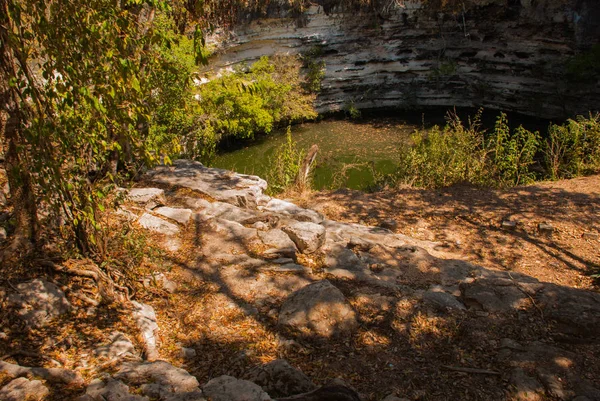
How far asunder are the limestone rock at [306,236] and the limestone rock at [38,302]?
2253 millimetres

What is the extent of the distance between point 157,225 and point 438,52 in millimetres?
14757

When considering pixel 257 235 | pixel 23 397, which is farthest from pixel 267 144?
pixel 23 397

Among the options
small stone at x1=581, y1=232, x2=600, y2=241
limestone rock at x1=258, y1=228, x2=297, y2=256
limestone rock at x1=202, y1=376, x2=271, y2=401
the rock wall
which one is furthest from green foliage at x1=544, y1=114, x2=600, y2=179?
limestone rock at x1=202, y1=376, x2=271, y2=401

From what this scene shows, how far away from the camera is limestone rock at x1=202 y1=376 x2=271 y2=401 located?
224 cm

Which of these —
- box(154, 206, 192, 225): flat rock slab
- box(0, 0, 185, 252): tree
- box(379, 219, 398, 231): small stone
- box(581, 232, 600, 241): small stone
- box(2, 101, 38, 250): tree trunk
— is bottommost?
box(581, 232, 600, 241): small stone

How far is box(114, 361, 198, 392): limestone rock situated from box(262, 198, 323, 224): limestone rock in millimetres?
3204

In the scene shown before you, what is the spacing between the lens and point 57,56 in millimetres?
2428

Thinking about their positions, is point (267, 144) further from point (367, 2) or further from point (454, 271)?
point (454, 271)

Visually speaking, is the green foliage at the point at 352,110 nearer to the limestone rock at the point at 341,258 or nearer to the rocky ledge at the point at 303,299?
the rocky ledge at the point at 303,299

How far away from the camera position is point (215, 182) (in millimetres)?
6305

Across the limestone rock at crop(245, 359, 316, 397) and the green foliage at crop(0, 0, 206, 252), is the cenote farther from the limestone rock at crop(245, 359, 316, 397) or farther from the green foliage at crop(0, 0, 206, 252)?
the green foliage at crop(0, 0, 206, 252)

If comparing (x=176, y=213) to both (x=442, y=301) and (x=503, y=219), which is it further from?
(x=503, y=219)

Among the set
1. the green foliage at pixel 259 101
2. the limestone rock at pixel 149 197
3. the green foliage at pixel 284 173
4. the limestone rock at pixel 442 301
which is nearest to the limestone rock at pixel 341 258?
the limestone rock at pixel 442 301

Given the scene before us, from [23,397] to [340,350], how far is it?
1.90 meters
